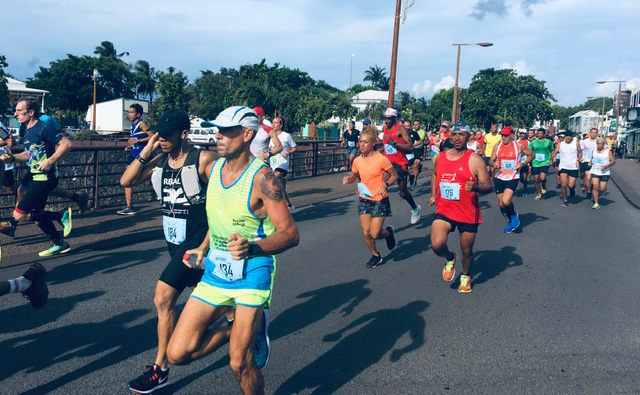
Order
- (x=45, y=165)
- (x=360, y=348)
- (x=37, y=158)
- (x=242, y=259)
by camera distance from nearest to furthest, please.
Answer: (x=242, y=259)
(x=360, y=348)
(x=45, y=165)
(x=37, y=158)

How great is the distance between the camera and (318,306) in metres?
5.49

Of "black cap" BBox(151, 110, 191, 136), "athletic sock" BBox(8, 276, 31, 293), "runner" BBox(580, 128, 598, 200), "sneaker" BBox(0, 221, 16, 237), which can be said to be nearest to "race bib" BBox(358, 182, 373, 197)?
"black cap" BBox(151, 110, 191, 136)

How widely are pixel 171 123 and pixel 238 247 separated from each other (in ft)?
4.67

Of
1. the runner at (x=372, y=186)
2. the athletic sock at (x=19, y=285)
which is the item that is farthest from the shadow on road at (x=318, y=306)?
the athletic sock at (x=19, y=285)

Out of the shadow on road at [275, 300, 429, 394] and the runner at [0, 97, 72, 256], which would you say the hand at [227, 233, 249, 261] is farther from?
the runner at [0, 97, 72, 256]

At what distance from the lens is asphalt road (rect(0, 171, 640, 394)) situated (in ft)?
12.7

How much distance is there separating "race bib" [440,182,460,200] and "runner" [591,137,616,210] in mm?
9273

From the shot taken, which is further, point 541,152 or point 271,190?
point 541,152

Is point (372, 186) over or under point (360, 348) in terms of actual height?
over

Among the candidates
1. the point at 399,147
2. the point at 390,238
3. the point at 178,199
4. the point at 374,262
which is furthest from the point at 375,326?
the point at 399,147

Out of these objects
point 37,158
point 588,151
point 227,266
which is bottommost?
point 227,266

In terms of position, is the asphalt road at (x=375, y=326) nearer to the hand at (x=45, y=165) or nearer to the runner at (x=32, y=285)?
the runner at (x=32, y=285)

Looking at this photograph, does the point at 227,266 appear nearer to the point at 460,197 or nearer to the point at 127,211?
the point at 460,197

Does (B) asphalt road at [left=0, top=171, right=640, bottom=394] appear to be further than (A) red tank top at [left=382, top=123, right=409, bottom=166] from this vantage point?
No
